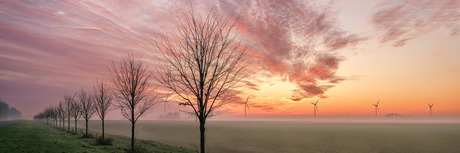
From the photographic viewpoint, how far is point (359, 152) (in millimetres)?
45750

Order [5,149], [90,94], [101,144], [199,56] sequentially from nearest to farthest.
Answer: [199,56], [5,149], [101,144], [90,94]

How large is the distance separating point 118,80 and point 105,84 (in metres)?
12.7

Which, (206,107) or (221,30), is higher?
(221,30)

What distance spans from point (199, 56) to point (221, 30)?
1.76 metres

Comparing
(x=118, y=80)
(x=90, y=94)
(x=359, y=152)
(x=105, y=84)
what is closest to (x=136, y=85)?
(x=118, y=80)

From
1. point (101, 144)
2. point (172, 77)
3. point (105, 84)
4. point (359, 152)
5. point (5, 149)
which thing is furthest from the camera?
point (359, 152)

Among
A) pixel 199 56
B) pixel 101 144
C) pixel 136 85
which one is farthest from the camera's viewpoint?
pixel 101 144

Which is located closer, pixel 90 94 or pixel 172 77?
pixel 172 77

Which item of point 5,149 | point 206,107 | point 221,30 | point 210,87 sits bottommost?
point 5,149

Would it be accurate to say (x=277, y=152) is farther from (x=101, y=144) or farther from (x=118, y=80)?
(x=118, y=80)

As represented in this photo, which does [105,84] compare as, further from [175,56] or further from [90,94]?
[175,56]

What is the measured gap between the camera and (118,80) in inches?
801

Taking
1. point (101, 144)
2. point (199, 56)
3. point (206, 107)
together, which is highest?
point (199, 56)

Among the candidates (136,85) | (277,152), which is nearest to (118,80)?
(136,85)
